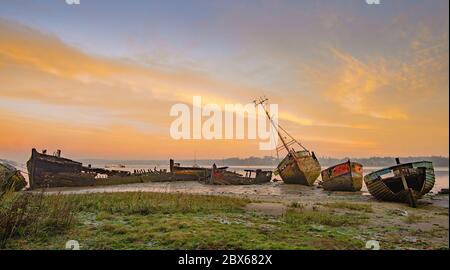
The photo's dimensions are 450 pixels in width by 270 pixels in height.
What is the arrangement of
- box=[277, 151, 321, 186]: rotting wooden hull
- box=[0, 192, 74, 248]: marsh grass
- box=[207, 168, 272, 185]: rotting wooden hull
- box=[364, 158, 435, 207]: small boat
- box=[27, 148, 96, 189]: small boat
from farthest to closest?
1. box=[207, 168, 272, 185]: rotting wooden hull
2. box=[277, 151, 321, 186]: rotting wooden hull
3. box=[27, 148, 96, 189]: small boat
4. box=[364, 158, 435, 207]: small boat
5. box=[0, 192, 74, 248]: marsh grass

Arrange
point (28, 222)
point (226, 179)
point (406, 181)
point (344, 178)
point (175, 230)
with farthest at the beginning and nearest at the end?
1. point (226, 179)
2. point (344, 178)
3. point (406, 181)
4. point (175, 230)
5. point (28, 222)

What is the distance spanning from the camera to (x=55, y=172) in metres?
25.5

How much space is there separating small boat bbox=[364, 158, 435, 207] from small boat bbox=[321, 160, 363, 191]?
6489 millimetres

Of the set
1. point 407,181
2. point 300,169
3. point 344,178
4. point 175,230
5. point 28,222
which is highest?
point 300,169

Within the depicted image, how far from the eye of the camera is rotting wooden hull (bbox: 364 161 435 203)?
595 inches

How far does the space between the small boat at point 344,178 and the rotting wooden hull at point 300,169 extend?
15.1 ft

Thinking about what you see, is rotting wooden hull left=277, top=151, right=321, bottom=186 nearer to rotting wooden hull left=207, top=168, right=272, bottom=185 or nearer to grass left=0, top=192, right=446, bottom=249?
rotting wooden hull left=207, top=168, right=272, bottom=185

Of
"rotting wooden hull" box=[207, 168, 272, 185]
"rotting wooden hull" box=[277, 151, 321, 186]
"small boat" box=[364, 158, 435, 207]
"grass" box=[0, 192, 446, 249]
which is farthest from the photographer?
"rotting wooden hull" box=[207, 168, 272, 185]

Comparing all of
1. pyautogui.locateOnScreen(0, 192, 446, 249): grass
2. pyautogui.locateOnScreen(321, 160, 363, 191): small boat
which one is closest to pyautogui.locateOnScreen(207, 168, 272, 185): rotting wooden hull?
pyautogui.locateOnScreen(321, 160, 363, 191): small boat

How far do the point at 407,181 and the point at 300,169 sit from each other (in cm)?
1338

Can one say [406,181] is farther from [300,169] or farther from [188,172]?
[188,172]

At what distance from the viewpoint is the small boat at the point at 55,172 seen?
2420 centimetres

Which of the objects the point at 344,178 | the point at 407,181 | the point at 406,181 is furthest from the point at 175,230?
the point at 344,178
